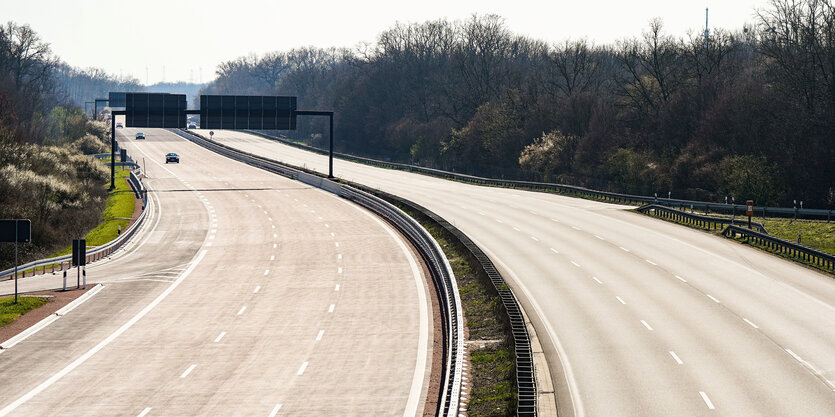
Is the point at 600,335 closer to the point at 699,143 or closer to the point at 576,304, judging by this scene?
the point at 576,304

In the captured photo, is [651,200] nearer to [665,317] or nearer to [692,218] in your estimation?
[692,218]

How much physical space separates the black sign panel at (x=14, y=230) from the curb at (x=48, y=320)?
3.02 m

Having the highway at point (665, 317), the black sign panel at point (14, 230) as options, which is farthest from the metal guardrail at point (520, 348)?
the black sign panel at point (14, 230)

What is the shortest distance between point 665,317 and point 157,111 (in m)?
66.8

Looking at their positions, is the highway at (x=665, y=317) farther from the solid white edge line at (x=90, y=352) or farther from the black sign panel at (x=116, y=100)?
the black sign panel at (x=116, y=100)

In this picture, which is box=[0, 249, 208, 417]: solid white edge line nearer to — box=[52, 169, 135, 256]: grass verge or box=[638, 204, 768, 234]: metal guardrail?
box=[52, 169, 135, 256]: grass verge

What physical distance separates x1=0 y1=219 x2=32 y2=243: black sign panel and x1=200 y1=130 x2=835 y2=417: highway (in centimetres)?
1878

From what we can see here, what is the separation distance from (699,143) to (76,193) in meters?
53.8

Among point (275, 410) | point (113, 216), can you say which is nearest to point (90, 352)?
point (275, 410)

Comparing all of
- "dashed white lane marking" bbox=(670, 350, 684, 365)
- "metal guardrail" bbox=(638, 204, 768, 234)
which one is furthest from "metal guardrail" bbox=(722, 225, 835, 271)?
"dashed white lane marking" bbox=(670, 350, 684, 365)

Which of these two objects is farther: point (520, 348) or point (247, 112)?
point (247, 112)

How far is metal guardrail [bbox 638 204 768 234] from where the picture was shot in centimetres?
5088

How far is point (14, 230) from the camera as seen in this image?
32.6 metres

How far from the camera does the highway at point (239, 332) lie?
21719mm
